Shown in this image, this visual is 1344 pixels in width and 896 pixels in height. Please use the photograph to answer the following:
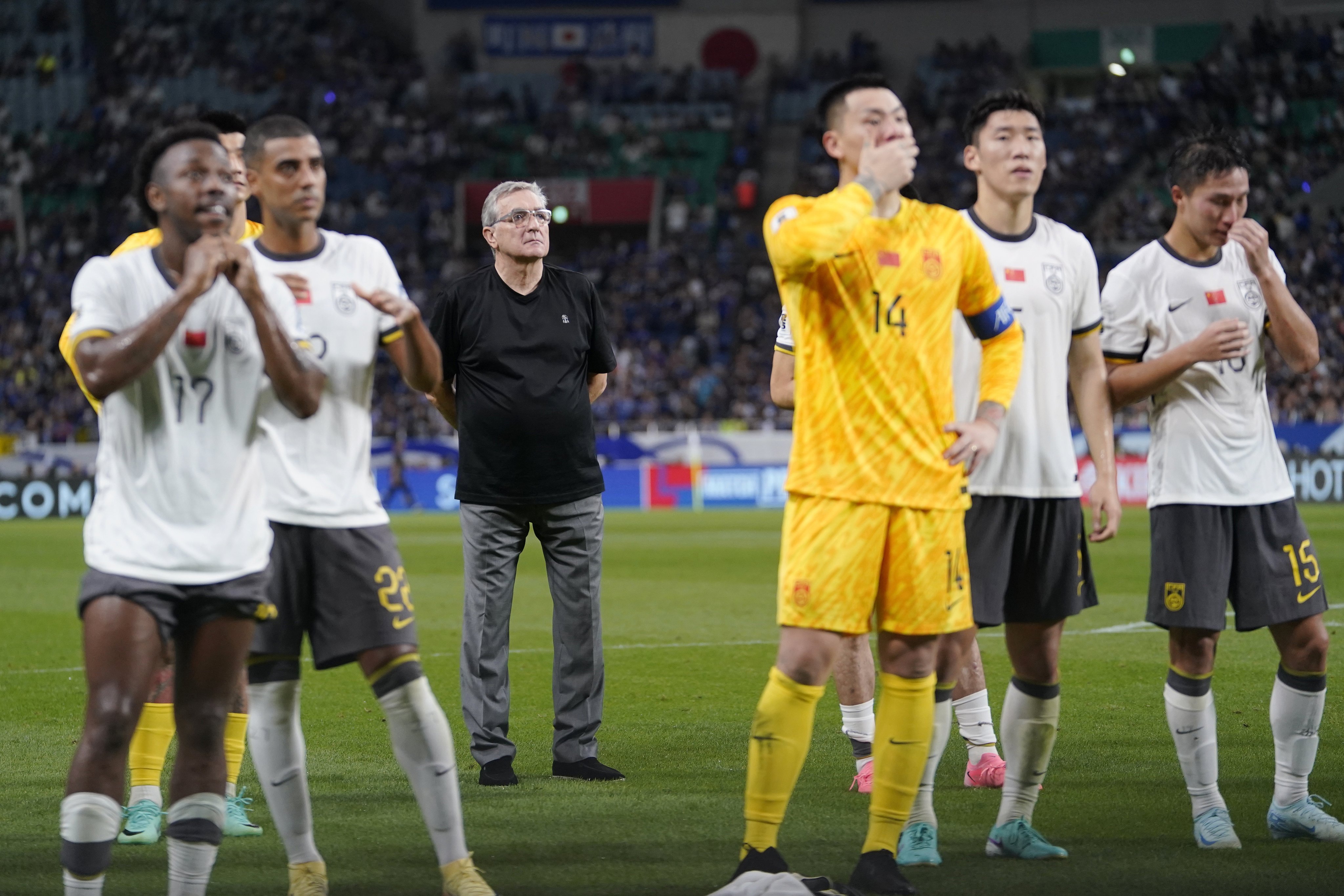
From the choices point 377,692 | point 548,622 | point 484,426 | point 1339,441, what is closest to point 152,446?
point 377,692

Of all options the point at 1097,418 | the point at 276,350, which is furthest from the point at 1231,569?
the point at 276,350

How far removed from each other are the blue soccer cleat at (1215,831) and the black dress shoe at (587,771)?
2282 millimetres

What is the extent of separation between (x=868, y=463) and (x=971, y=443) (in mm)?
292

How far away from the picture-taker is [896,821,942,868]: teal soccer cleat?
473 centimetres

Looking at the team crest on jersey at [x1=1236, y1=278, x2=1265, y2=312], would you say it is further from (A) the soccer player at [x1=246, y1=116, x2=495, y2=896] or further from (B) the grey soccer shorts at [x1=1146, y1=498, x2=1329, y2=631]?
(A) the soccer player at [x1=246, y1=116, x2=495, y2=896]

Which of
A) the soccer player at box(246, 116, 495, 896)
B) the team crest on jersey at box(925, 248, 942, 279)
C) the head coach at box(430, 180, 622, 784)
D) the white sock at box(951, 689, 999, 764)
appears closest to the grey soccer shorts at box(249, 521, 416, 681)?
the soccer player at box(246, 116, 495, 896)

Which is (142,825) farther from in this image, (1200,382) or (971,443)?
(1200,382)

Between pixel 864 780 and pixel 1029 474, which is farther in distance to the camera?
pixel 864 780

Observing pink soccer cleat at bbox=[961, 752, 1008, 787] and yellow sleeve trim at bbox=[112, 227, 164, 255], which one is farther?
pink soccer cleat at bbox=[961, 752, 1008, 787]

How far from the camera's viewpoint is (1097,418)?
16.3ft

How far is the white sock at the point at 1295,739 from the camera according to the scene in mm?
5160

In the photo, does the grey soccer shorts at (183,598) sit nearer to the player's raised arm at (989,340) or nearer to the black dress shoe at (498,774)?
the player's raised arm at (989,340)

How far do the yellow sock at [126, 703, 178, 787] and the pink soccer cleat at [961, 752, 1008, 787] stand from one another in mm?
3042

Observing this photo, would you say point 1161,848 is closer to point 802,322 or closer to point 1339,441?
point 802,322
